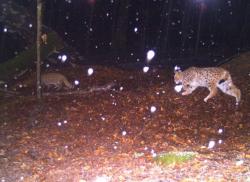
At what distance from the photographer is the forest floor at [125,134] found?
26.3 ft

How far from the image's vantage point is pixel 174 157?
27.1ft

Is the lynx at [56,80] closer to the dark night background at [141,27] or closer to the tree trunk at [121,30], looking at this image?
the tree trunk at [121,30]

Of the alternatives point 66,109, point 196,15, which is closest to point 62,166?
point 66,109

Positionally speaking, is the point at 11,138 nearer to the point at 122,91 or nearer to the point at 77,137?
the point at 77,137

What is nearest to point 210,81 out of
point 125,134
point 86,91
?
point 125,134

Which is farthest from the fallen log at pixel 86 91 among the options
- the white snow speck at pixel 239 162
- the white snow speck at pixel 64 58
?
the white snow speck at pixel 239 162

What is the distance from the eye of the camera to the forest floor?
26.3ft

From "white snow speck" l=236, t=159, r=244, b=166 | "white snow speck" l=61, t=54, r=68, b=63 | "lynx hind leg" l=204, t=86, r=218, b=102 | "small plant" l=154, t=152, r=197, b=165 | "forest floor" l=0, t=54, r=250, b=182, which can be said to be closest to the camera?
"white snow speck" l=236, t=159, r=244, b=166

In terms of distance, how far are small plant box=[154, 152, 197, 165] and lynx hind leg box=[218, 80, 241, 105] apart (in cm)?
508

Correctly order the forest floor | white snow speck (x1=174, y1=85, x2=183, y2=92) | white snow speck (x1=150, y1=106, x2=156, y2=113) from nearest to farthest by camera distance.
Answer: the forest floor, white snow speck (x1=150, y1=106, x2=156, y2=113), white snow speck (x1=174, y1=85, x2=183, y2=92)

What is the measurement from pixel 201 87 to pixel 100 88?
141 inches

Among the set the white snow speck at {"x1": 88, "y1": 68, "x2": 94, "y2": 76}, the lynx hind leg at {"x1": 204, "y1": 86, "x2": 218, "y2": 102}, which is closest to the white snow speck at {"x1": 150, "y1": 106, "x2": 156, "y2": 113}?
the lynx hind leg at {"x1": 204, "y1": 86, "x2": 218, "y2": 102}

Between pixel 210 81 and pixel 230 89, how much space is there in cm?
69

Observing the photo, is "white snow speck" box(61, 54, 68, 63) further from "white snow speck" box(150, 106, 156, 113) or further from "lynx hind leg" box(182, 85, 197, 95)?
"white snow speck" box(150, 106, 156, 113)
